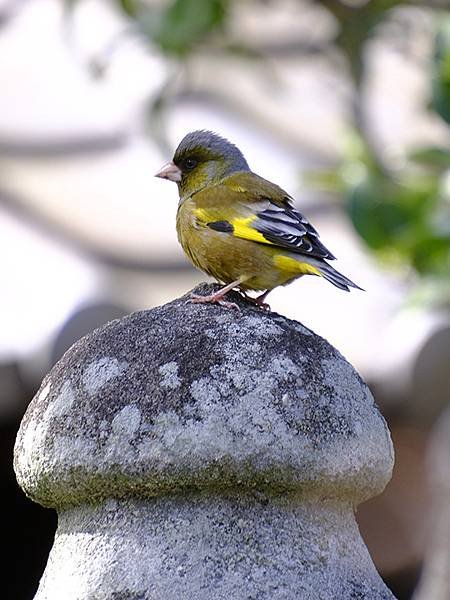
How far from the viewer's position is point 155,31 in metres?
5.33

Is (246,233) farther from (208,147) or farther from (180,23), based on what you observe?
(180,23)

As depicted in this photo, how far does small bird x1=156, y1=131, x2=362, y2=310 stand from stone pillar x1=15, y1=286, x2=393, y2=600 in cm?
80

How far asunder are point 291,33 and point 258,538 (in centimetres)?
626

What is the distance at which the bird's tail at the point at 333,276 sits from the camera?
321cm

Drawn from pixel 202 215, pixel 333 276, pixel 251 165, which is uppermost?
pixel 202 215

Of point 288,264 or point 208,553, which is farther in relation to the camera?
point 288,264

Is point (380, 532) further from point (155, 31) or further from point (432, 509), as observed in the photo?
point (155, 31)

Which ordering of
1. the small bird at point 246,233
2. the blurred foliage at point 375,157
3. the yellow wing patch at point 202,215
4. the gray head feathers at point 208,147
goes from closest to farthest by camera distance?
the small bird at point 246,233
the yellow wing patch at point 202,215
the gray head feathers at point 208,147
the blurred foliage at point 375,157

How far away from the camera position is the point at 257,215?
11.5 feet

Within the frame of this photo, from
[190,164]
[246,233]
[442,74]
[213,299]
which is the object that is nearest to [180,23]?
[442,74]

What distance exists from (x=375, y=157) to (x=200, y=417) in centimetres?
378

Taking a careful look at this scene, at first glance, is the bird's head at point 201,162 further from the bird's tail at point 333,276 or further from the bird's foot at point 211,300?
the bird's foot at point 211,300

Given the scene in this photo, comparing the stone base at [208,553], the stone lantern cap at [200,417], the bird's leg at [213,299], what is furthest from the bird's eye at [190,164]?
the stone base at [208,553]

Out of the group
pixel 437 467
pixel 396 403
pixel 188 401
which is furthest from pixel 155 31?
pixel 188 401
